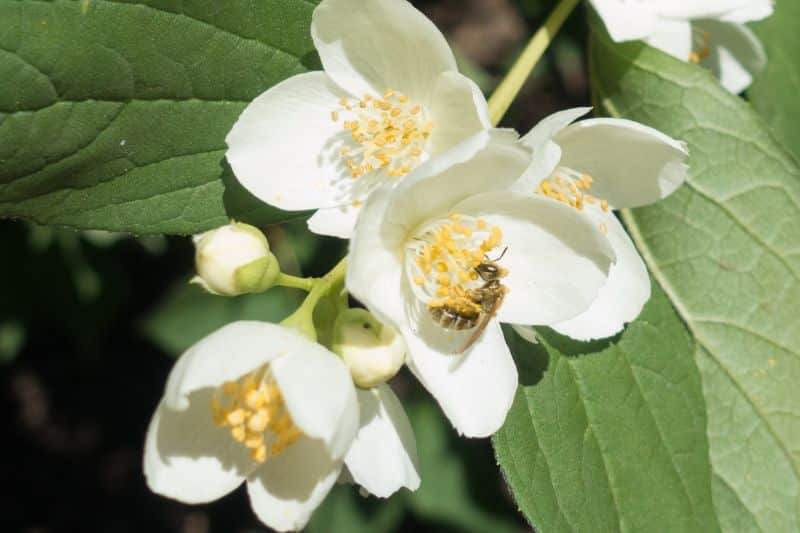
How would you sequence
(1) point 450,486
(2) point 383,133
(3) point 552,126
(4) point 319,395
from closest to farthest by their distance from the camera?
1. (4) point 319,395
2. (3) point 552,126
3. (2) point 383,133
4. (1) point 450,486

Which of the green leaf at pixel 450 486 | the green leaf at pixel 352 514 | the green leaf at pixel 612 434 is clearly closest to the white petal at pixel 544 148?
the green leaf at pixel 612 434

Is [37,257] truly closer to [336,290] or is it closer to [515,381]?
[336,290]

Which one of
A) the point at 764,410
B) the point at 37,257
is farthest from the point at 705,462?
the point at 37,257

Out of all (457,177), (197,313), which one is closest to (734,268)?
(457,177)

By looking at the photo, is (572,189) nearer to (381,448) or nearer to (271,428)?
(381,448)

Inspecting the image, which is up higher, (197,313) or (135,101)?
(135,101)

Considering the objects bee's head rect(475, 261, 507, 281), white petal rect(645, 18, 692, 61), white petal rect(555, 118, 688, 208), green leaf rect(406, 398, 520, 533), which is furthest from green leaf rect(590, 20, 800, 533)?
green leaf rect(406, 398, 520, 533)

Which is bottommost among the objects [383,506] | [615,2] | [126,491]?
[126,491]
